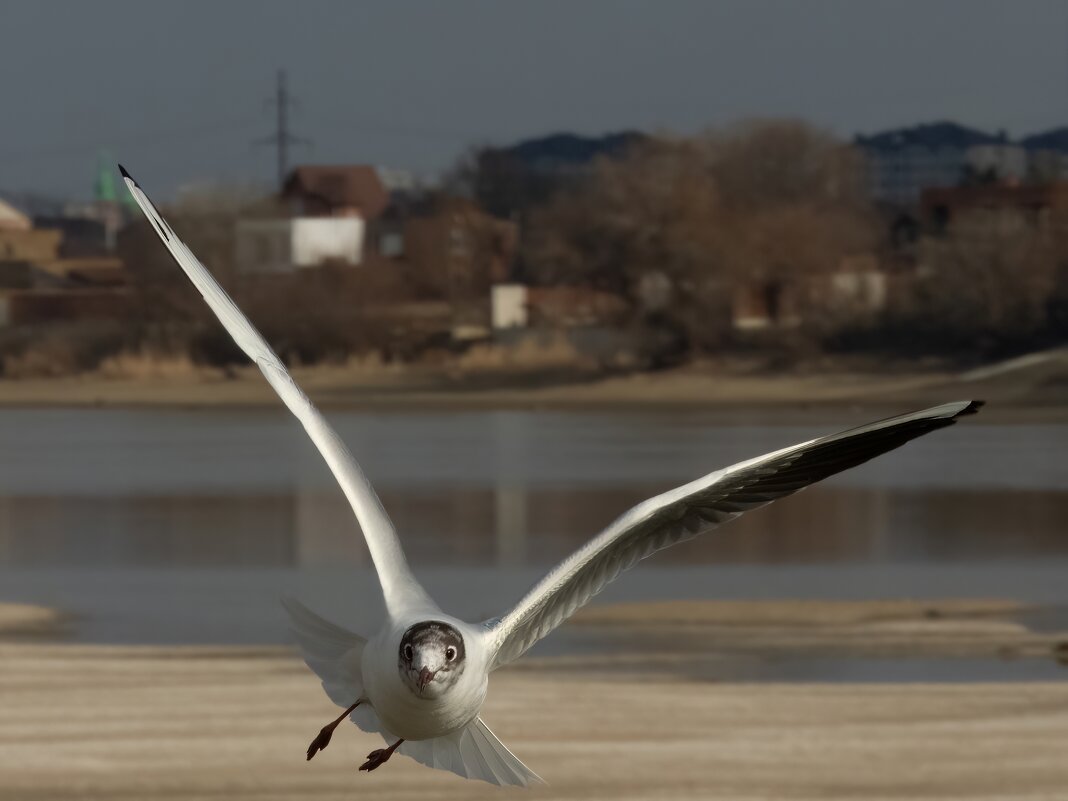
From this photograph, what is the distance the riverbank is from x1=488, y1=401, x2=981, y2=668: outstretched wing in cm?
2786

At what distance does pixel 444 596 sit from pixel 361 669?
25.3 feet

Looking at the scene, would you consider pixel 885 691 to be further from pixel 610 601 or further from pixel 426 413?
pixel 426 413

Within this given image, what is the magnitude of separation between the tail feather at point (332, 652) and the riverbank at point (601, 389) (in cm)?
2767

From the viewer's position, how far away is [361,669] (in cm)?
664

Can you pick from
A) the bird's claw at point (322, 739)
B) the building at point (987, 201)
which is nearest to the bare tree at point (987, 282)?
the building at point (987, 201)

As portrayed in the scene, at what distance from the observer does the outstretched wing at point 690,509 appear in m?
6.20

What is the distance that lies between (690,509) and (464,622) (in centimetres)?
79

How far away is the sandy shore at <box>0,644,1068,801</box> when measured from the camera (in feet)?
27.3

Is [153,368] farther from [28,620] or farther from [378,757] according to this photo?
[378,757]

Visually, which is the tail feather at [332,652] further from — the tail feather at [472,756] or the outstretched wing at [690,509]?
the outstretched wing at [690,509]

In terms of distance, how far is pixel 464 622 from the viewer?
6.36 metres

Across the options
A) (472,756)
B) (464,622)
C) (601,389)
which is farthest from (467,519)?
(601,389)

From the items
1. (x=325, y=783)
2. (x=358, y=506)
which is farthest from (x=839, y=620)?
(x=358, y=506)

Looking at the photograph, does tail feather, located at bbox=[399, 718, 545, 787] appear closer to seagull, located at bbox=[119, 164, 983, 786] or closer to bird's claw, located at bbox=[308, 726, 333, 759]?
seagull, located at bbox=[119, 164, 983, 786]
